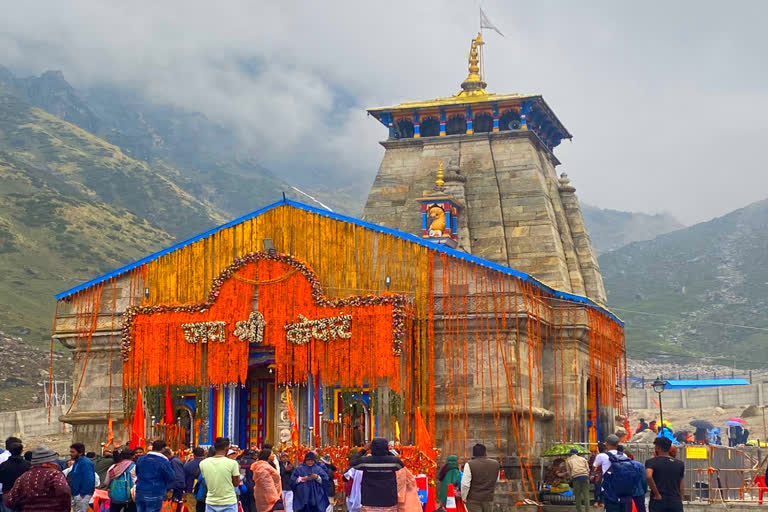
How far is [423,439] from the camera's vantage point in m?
24.9

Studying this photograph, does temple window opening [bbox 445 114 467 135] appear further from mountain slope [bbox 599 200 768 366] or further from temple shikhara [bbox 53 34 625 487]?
mountain slope [bbox 599 200 768 366]

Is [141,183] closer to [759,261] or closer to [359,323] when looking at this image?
[759,261]

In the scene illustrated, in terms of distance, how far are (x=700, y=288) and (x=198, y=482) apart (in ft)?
414

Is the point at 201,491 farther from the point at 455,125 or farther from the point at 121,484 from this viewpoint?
the point at 455,125

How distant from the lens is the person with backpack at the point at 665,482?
14.7 meters

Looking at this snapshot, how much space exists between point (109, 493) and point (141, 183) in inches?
5173

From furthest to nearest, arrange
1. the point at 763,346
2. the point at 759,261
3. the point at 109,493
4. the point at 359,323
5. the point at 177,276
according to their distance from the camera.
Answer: the point at 759,261 → the point at 763,346 → the point at 177,276 → the point at 359,323 → the point at 109,493

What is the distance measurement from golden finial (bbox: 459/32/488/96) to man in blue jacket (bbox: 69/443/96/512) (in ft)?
73.0

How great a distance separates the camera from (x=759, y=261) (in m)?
→ 142

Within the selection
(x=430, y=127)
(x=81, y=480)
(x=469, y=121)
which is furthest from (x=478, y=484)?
(x=430, y=127)

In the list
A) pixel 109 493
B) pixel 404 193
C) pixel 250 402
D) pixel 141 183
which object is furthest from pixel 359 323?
pixel 141 183

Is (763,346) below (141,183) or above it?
below

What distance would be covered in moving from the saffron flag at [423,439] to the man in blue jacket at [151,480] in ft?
30.3

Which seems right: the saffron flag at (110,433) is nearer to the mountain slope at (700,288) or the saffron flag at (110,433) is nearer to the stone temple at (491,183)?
the stone temple at (491,183)
